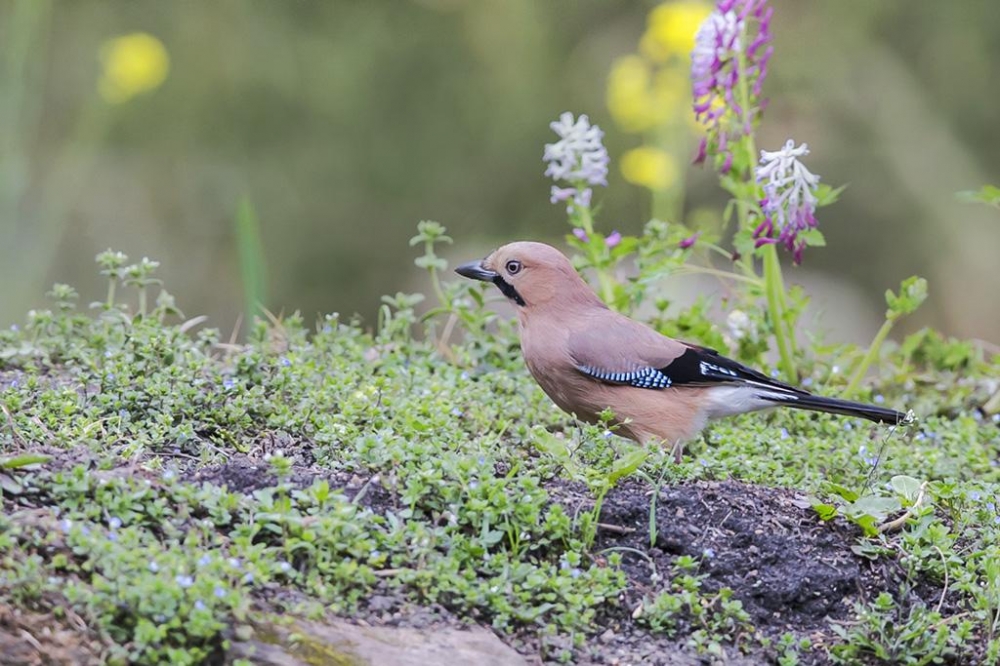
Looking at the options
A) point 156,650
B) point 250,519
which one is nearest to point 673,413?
point 250,519

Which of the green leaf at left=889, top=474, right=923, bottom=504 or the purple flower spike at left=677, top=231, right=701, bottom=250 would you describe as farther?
the purple flower spike at left=677, top=231, right=701, bottom=250

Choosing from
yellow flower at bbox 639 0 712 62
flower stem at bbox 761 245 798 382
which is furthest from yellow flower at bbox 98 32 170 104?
flower stem at bbox 761 245 798 382

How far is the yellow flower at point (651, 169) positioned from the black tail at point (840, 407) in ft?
10.7

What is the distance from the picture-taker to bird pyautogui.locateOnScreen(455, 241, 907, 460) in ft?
16.1

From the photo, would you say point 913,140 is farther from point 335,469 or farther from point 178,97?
point 335,469

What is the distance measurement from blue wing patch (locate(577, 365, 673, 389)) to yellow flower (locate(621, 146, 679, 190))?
130 inches

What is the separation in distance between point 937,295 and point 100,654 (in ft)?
31.5

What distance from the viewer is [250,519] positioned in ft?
11.5

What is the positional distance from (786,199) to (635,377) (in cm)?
110

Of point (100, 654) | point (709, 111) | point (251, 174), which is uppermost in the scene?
point (251, 174)

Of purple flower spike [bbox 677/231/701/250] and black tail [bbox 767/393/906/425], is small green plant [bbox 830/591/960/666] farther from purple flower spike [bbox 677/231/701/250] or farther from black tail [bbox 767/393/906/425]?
purple flower spike [bbox 677/231/701/250]

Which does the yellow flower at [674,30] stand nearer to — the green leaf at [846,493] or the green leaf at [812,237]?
the green leaf at [812,237]

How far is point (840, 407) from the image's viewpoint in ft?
16.3

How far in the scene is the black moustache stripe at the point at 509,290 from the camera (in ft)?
17.1
